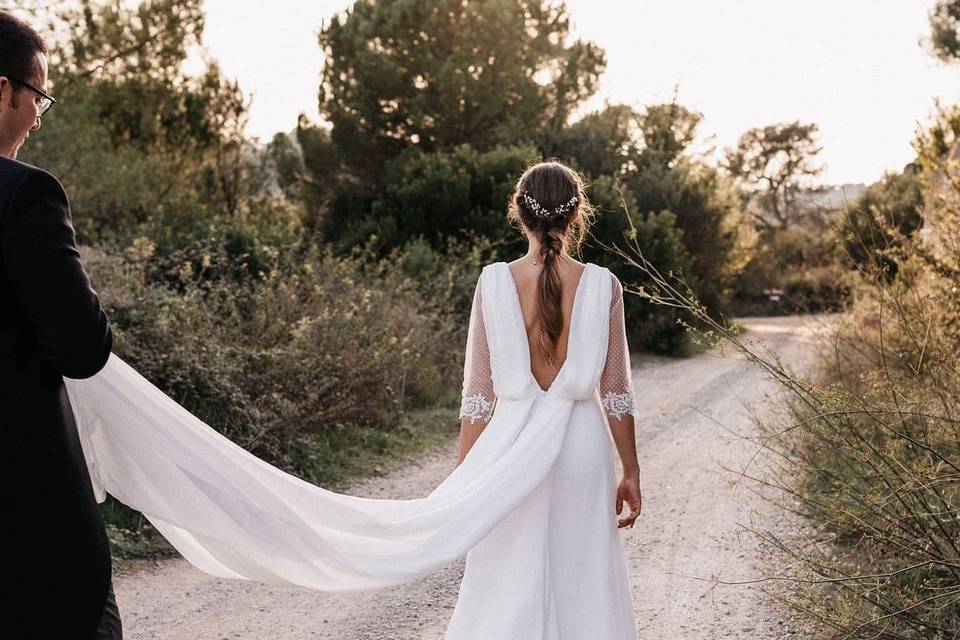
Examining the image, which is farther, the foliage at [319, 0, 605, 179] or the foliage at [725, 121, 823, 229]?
the foliage at [725, 121, 823, 229]

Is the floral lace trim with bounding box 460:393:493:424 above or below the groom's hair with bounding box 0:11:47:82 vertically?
below

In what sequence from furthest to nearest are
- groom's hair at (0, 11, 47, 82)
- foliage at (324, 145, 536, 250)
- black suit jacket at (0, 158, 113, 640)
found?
foliage at (324, 145, 536, 250)
groom's hair at (0, 11, 47, 82)
black suit jacket at (0, 158, 113, 640)

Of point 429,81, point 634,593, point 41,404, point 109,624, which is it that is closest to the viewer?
point 41,404

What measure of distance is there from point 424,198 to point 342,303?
1035 cm

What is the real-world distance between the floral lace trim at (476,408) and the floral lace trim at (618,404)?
19.3 inches

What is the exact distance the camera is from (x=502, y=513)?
331 centimetres

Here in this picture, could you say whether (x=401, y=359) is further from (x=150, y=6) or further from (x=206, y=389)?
(x=150, y=6)

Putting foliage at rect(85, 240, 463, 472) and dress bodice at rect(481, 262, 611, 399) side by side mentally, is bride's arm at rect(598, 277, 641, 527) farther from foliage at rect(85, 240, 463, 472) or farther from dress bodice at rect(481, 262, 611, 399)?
foliage at rect(85, 240, 463, 472)

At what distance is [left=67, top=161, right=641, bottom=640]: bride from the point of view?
3184mm

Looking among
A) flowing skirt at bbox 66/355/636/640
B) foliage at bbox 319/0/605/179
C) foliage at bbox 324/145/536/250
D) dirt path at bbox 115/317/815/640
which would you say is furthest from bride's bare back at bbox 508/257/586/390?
foliage at bbox 319/0/605/179

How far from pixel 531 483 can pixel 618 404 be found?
54cm

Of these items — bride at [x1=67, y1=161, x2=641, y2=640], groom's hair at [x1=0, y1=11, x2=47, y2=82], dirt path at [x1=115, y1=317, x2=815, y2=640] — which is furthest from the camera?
dirt path at [x1=115, y1=317, x2=815, y2=640]

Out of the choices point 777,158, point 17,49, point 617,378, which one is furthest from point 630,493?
point 777,158

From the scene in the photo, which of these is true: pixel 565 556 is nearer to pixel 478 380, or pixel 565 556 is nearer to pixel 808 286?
pixel 478 380
